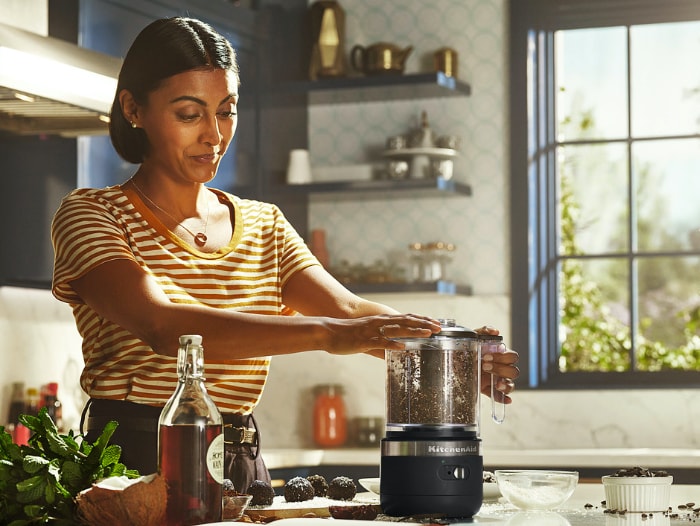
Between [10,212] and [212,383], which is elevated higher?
[10,212]

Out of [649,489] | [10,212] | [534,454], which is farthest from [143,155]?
[534,454]

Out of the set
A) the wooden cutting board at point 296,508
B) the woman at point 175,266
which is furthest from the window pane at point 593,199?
the wooden cutting board at point 296,508

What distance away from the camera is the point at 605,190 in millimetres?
4945

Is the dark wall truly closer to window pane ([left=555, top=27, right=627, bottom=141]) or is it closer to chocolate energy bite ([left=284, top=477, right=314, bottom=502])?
chocolate energy bite ([left=284, top=477, right=314, bottom=502])

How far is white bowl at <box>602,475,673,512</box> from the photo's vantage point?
163cm

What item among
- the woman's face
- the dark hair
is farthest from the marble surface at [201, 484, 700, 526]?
the dark hair

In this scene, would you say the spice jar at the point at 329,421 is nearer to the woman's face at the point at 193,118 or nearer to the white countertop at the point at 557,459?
the white countertop at the point at 557,459

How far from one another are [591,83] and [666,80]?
0.31 meters

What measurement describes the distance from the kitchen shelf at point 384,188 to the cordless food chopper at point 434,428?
301 cm

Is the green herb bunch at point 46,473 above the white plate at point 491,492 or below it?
above

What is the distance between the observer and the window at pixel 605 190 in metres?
4.84

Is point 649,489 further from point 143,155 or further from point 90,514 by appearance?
point 143,155

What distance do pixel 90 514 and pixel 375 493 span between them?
0.70 m

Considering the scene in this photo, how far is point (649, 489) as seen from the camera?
1628mm
